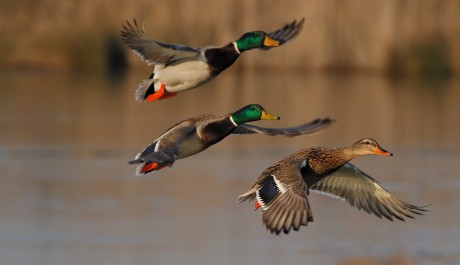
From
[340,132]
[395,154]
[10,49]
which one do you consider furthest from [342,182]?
[10,49]

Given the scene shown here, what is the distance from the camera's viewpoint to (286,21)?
25328 mm

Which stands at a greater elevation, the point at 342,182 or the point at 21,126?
the point at 342,182

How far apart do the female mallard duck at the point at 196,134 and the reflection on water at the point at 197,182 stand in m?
2.19

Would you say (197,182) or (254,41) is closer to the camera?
(254,41)

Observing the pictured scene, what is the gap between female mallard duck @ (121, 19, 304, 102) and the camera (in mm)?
8719

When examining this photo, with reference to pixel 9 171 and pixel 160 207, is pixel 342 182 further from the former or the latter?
pixel 9 171

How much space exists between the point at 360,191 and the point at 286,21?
16.2 metres

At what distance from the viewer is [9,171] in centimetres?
1521

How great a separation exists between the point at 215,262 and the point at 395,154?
7.03 metres

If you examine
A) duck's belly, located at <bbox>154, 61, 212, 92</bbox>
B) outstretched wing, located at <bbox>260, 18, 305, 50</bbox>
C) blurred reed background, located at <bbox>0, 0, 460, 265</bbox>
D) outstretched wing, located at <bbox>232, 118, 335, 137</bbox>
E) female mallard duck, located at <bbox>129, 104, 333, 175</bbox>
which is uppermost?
outstretched wing, located at <bbox>260, 18, 305, 50</bbox>

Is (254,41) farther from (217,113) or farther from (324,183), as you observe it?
(217,113)

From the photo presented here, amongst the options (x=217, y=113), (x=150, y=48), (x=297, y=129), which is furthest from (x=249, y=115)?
(x=217, y=113)

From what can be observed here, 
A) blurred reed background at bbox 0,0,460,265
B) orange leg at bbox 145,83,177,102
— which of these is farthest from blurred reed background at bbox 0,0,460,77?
orange leg at bbox 145,83,177,102

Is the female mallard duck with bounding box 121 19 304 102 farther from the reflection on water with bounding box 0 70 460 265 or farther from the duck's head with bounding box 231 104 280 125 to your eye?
the reflection on water with bounding box 0 70 460 265
